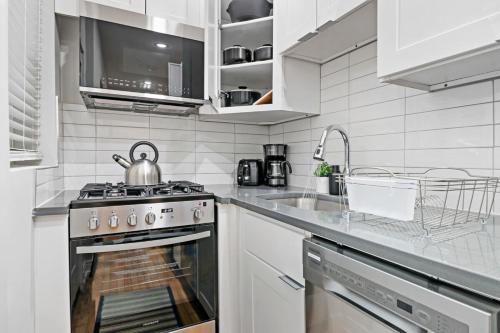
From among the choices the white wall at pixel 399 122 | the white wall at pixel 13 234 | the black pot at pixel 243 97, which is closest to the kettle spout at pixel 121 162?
the white wall at pixel 13 234

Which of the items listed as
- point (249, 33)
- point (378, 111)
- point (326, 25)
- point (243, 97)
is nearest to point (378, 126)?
point (378, 111)

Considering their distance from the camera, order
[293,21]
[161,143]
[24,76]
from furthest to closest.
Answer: [161,143], [293,21], [24,76]

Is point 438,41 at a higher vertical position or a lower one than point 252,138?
higher

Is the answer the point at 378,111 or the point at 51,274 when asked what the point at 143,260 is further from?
the point at 378,111

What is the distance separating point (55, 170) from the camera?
148 centimetres

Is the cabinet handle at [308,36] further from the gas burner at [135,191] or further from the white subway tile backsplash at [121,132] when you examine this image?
the white subway tile backsplash at [121,132]

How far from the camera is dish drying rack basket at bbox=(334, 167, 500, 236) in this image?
2.36 feet

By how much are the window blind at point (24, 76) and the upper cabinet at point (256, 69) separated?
2.77 feet

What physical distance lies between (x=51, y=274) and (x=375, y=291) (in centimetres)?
120

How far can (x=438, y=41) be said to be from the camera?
801mm

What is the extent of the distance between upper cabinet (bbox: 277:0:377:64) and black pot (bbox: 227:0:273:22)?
17 cm

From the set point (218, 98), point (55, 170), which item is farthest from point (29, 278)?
point (218, 98)

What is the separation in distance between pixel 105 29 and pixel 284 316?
1.62m

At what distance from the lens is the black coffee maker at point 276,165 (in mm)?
1937
